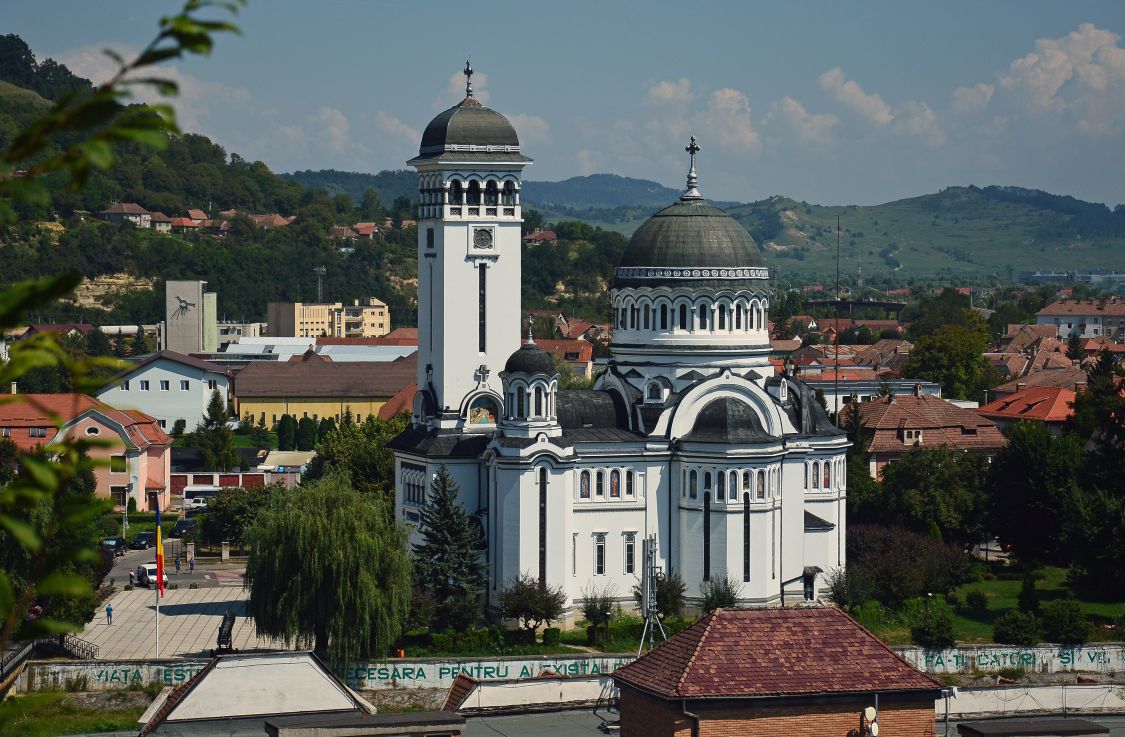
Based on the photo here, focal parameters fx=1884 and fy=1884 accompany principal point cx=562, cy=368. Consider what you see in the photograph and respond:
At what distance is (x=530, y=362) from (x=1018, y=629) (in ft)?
44.6

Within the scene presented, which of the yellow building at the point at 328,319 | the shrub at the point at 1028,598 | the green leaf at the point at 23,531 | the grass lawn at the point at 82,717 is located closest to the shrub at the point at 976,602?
the shrub at the point at 1028,598

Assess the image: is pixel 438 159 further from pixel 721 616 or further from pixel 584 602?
pixel 721 616

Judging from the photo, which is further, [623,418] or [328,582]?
[623,418]

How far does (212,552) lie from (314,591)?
2094cm

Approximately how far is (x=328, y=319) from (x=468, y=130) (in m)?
109

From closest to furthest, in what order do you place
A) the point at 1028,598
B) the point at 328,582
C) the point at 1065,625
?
the point at 328,582 < the point at 1065,625 < the point at 1028,598

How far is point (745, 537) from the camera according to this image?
4850cm

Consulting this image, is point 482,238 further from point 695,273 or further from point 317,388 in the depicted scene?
point 317,388

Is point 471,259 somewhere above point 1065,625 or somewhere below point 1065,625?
above

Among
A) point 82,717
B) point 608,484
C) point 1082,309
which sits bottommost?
point 82,717

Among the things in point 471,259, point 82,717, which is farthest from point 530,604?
A: point 82,717

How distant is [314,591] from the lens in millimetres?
42250

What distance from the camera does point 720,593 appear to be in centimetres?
4759

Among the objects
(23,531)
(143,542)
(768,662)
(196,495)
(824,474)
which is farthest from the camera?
(196,495)
